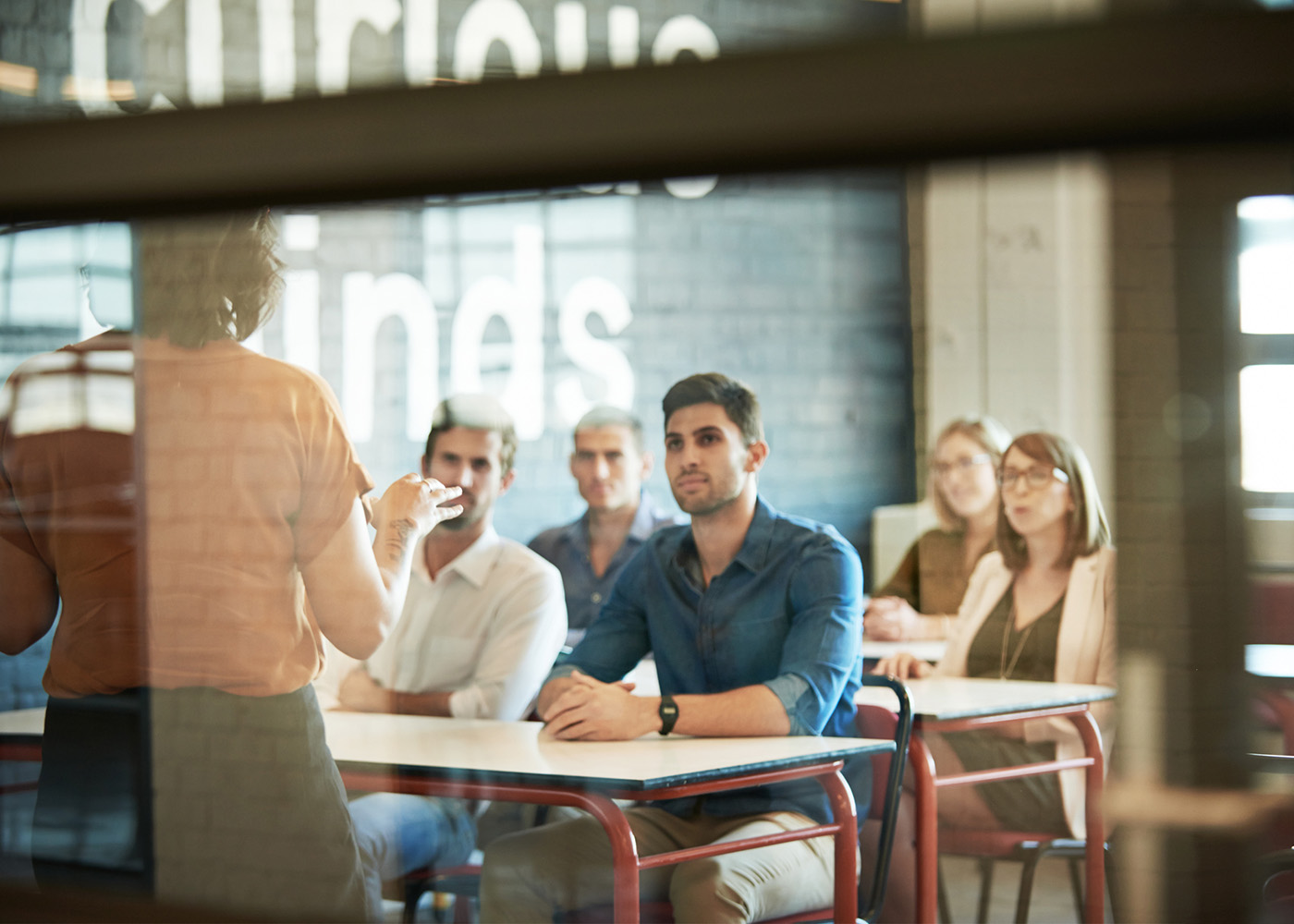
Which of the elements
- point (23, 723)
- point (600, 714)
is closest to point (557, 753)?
point (600, 714)

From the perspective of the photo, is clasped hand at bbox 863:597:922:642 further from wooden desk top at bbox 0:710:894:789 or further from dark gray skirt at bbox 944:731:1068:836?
wooden desk top at bbox 0:710:894:789

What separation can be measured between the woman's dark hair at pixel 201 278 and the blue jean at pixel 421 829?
2.37 feet

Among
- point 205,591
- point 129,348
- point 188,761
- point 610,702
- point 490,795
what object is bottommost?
point 490,795

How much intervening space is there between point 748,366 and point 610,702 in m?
0.82

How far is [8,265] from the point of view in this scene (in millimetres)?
1113

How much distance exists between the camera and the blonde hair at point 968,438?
192 cm

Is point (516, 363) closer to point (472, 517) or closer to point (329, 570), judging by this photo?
point (472, 517)

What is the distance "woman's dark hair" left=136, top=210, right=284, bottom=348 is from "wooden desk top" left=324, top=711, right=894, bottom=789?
20.2 inches

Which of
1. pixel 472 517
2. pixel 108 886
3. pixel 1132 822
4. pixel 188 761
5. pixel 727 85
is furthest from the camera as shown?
pixel 472 517

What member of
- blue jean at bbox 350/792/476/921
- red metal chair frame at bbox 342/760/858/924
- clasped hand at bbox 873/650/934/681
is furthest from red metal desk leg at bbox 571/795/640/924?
clasped hand at bbox 873/650/934/681

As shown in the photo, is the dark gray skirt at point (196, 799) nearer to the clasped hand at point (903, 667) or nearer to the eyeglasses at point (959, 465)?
the clasped hand at point (903, 667)

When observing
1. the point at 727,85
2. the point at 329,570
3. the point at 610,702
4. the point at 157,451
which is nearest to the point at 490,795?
the point at 610,702

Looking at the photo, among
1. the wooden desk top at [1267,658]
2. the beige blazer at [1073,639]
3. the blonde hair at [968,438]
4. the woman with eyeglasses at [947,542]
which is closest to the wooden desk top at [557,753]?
the beige blazer at [1073,639]

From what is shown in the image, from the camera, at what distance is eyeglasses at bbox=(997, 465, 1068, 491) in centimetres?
150
